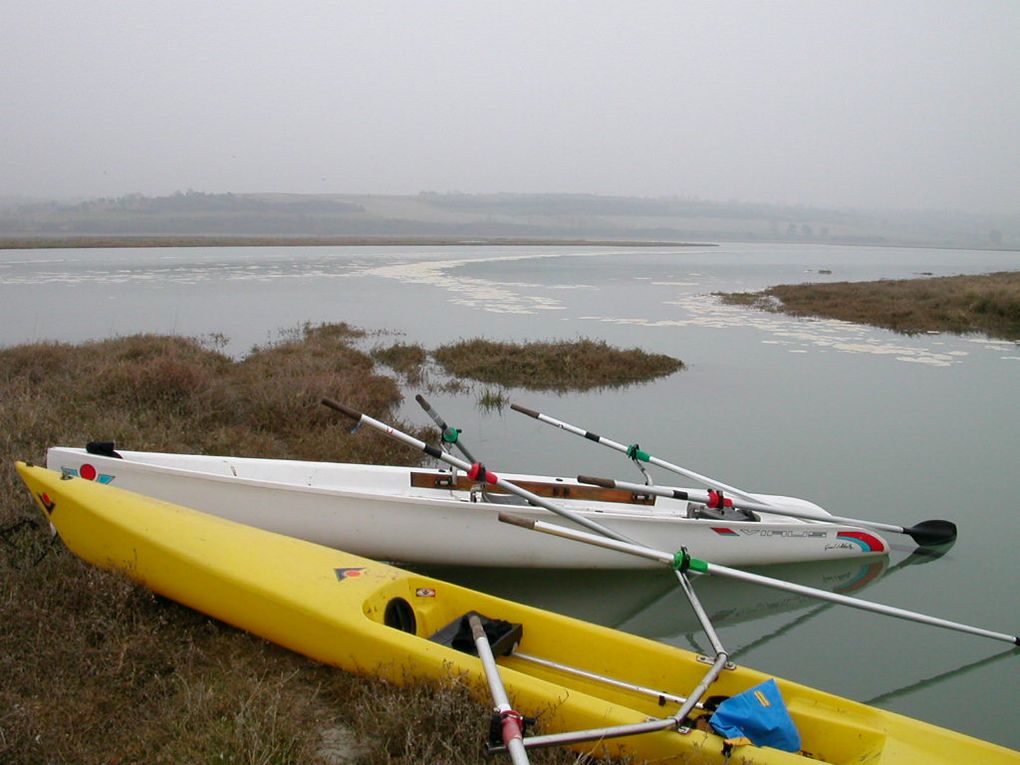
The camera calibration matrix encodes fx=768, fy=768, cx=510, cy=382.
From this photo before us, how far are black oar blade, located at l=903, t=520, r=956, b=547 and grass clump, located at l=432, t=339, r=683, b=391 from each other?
6407mm

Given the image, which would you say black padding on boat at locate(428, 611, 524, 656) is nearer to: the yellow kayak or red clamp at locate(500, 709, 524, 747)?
the yellow kayak

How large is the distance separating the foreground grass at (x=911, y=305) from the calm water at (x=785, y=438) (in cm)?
167

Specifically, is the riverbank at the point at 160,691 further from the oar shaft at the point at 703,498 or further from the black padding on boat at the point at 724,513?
the black padding on boat at the point at 724,513

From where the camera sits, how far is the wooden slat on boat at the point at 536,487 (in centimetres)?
625

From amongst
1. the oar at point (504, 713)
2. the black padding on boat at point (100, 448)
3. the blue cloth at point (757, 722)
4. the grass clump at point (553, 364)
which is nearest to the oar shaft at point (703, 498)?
the blue cloth at point (757, 722)

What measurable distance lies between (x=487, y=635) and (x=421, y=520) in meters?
1.60

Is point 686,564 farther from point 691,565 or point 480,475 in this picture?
point 480,475

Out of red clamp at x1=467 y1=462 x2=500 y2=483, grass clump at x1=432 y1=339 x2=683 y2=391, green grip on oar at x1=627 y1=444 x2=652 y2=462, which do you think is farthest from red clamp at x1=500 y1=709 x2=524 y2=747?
grass clump at x1=432 y1=339 x2=683 y2=391

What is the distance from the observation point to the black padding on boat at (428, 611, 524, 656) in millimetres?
3814

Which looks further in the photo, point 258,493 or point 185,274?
point 185,274

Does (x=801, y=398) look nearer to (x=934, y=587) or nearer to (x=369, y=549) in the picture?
(x=934, y=587)

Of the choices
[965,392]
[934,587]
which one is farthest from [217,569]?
[965,392]

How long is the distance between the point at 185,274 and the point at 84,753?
3294cm

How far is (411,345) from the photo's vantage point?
15039 millimetres
